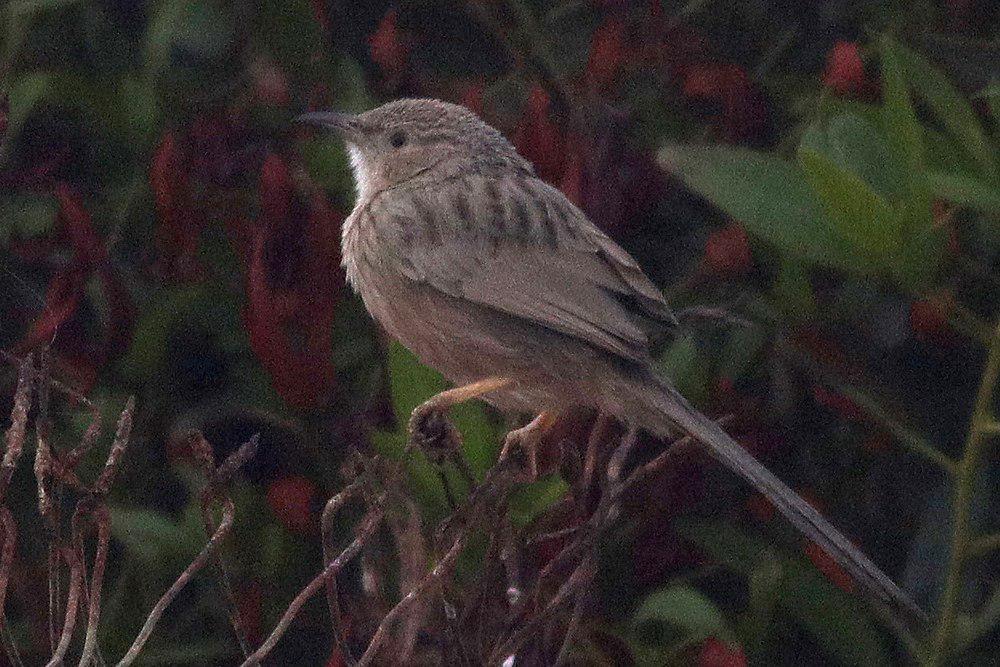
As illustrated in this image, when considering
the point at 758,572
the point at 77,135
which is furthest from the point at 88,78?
the point at 758,572

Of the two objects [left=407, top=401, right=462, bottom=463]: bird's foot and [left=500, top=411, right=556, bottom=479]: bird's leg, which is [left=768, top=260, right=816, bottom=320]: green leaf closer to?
[left=500, top=411, right=556, bottom=479]: bird's leg

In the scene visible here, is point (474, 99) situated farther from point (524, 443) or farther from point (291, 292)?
point (524, 443)

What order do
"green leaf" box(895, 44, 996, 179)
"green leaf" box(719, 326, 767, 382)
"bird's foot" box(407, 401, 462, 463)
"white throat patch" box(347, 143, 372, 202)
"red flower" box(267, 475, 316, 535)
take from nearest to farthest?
"bird's foot" box(407, 401, 462, 463), "red flower" box(267, 475, 316, 535), "green leaf" box(895, 44, 996, 179), "green leaf" box(719, 326, 767, 382), "white throat patch" box(347, 143, 372, 202)

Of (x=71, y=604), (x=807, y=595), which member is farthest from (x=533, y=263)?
(x=71, y=604)

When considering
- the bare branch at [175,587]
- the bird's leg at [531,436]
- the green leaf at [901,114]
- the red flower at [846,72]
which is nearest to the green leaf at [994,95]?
the green leaf at [901,114]

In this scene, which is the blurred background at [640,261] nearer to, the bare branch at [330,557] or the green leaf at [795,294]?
the green leaf at [795,294]

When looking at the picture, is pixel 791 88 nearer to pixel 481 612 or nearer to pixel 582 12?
pixel 582 12

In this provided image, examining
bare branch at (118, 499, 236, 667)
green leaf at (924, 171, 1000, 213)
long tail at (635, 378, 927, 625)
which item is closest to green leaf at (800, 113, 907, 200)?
green leaf at (924, 171, 1000, 213)
